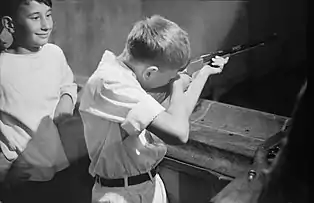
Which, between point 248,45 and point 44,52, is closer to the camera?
point 248,45

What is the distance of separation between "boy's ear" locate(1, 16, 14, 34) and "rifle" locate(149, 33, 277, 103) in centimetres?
39

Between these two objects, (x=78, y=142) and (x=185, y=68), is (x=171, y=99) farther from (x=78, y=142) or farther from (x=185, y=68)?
(x=78, y=142)

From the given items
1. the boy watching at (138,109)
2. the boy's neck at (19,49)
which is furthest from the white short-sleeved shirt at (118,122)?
the boy's neck at (19,49)

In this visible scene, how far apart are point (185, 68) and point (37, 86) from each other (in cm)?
38

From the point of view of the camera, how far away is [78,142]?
48.3 inches

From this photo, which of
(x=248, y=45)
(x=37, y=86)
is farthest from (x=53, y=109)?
(x=248, y=45)

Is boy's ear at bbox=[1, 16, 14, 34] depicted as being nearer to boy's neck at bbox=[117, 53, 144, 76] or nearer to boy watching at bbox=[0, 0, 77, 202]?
boy watching at bbox=[0, 0, 77, 202]

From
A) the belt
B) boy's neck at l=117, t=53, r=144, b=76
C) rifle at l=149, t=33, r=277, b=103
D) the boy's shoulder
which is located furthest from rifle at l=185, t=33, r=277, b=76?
the boy's shoulder

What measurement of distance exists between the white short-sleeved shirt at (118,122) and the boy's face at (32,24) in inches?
8.4

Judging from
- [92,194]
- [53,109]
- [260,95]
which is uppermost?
[260,95]

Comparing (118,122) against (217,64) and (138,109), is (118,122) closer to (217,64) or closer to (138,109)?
(138,109)

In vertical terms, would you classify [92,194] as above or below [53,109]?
below

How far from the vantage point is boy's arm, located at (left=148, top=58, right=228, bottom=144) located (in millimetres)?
982

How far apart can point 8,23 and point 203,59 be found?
18.5 inches
